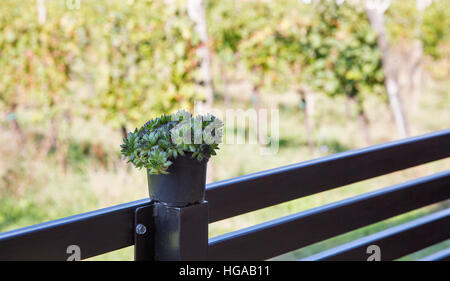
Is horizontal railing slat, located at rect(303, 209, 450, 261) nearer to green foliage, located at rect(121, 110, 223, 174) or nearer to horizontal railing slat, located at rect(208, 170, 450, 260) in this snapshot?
horizontal railing slat, located at rect(208, 170, 450, 260)

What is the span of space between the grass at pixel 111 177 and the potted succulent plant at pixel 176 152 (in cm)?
229

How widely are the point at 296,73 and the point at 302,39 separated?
41cm

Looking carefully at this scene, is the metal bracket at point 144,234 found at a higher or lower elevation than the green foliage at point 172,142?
lower

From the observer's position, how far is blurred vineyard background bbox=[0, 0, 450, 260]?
4.19 meters

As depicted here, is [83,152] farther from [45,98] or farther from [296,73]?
[296,73]

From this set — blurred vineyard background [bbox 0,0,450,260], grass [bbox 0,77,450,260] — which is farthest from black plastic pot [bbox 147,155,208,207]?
blurred vineyard background [bbox 0,0,450,260]

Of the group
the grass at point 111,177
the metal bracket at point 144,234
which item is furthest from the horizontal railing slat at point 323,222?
the grass at point 111,177

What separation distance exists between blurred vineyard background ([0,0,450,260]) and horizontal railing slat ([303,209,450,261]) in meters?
1.75

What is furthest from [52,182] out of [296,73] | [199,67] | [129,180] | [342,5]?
[342,5]

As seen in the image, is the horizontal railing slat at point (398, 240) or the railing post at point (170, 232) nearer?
the railing post at point (170, 232)

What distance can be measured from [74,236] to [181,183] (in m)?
0.25

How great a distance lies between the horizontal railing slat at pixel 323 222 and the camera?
54.3 inches

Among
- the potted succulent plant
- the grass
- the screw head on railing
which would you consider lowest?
the grass
